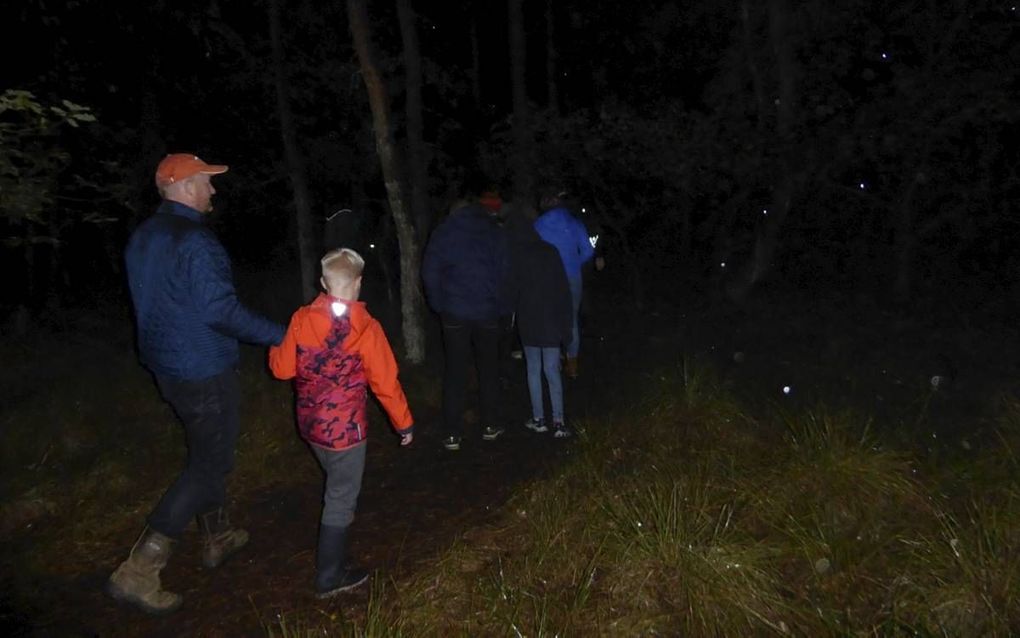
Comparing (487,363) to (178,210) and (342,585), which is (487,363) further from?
(178,210)

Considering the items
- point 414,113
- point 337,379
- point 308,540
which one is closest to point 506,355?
point 414,113

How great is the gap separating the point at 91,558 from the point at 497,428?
2.93 metres

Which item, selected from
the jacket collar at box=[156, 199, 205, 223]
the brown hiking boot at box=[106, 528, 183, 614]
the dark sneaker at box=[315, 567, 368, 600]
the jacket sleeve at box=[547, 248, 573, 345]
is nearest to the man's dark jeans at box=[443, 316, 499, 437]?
the jacket sleeve at box=[547, 248, 573, 345]

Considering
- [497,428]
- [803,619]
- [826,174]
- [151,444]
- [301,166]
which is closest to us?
[803,619]

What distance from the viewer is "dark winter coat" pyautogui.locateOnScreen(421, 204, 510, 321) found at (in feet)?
18.4

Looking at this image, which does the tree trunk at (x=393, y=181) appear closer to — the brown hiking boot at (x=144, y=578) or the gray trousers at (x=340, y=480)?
the gray trousers at (x=340, y=480)

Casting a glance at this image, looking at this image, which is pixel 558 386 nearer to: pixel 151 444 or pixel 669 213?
pixel 151 444

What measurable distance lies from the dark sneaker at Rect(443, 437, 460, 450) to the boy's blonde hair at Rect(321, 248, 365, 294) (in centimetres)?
256

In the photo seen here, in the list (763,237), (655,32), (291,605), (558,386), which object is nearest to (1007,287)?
(763,237)

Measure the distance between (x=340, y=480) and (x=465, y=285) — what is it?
2192mm

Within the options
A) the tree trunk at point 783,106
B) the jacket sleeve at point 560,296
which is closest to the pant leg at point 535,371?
the jacket sleeve at point 560,296

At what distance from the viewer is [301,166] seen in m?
9.41

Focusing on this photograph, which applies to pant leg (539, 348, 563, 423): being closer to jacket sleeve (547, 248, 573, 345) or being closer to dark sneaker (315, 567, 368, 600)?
jacket sleeve (547, 248, 573, 345)

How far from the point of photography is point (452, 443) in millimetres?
5910
